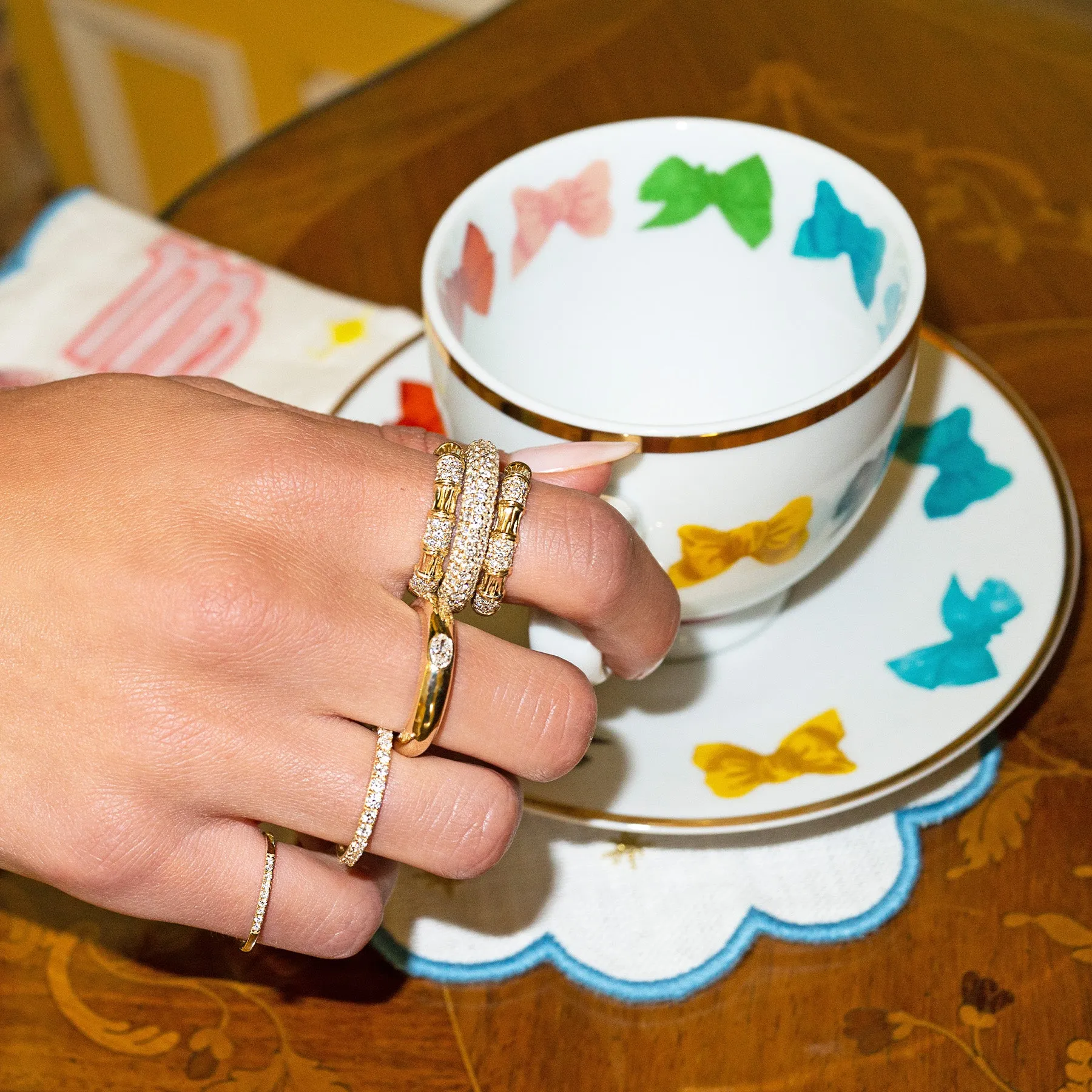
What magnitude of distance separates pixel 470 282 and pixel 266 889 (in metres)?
0.32

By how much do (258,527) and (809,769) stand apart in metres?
0.27

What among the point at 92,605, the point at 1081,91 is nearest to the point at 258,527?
the point at 92,605

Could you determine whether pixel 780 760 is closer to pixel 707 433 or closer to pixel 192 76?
pixel 707 433

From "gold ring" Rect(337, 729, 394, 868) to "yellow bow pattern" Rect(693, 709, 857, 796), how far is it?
167mm

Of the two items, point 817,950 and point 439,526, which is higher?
point 439,526

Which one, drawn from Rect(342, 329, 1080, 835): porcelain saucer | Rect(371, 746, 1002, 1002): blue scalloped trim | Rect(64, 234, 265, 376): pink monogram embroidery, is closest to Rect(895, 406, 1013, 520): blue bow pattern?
Rect(342, 329, 1080, 835): porcelain saucer

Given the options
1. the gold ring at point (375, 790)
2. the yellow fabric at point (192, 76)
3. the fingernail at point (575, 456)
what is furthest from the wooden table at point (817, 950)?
the yellow fabric at point (192, 76)

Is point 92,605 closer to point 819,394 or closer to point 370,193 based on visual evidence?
point 819,394

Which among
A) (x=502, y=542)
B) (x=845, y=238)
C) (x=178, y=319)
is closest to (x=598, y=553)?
(x=502, y=542)

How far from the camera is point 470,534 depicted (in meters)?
0.45

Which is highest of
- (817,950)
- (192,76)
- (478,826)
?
(478,826)

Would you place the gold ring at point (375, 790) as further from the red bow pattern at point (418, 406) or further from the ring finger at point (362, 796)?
the red bow pattern at point (418, 406)

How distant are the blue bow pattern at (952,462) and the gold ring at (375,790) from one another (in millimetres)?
359

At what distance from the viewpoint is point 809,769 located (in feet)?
1.78
